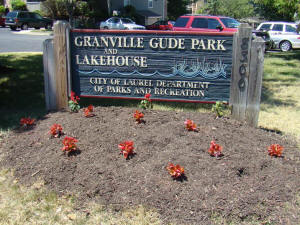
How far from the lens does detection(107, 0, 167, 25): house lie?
4262cm

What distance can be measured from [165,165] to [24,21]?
1204 inches

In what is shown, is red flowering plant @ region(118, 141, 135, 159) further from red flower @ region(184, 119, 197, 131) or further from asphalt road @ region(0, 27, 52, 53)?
asphalt road @ region(0, 27, 52, 53)

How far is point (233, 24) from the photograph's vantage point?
15828 millimetres

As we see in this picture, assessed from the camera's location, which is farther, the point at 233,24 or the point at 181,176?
the point at 233,24

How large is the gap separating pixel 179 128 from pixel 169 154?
0.65m

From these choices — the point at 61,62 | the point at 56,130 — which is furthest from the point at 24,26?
the point at 56,130

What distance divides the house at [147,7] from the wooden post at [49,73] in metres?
38.5

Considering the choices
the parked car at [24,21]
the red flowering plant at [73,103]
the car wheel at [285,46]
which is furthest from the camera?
the parked car at [24,21]

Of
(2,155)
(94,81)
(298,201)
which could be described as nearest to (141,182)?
(298,201)

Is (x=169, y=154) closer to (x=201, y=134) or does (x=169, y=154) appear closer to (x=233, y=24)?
(x=201, y=134)

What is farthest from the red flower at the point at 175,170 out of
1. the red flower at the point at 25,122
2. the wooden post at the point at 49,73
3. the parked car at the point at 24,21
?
the parked car at the point at 24,21

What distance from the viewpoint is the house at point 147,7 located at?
42625mm

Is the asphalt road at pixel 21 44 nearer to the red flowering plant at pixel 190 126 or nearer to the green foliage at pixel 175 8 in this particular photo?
the red flowering plant at pixel 190 126

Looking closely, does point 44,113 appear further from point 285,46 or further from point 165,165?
point 285,46
